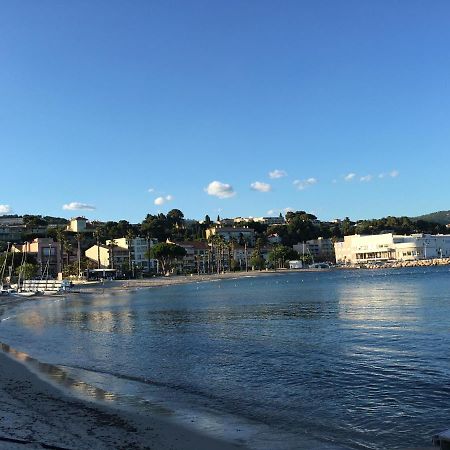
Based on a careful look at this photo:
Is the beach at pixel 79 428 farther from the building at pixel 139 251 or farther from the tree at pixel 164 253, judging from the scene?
the building at pixel 139 251

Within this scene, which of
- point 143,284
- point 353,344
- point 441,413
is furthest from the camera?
point 143,284

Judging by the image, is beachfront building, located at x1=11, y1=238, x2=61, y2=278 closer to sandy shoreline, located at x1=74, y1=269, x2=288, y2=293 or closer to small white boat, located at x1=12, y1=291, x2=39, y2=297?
sandy shoreline, located at x1=74, y1=269, x2=288, y2=293

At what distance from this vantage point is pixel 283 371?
1762 centimetres

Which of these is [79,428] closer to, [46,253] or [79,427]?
[79,427]

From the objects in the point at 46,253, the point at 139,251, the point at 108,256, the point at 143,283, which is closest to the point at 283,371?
the point at 143,283

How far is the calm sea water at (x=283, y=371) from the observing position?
11.3 metres

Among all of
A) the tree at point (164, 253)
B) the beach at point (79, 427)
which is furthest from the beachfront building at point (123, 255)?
the beach at point (79, 427)

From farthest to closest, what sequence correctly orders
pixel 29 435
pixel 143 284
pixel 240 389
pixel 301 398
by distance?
pixel 143 284 < pixel 240 389 < pixel 301 398 < pixel 29 435

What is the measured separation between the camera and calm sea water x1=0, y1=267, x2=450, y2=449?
11.3 metres

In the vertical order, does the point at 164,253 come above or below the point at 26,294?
above

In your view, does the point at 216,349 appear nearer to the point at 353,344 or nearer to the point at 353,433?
the point at 353,344

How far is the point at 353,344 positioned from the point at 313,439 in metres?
13.0

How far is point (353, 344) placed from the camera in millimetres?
22781

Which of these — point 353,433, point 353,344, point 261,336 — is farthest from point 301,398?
point 261,336
